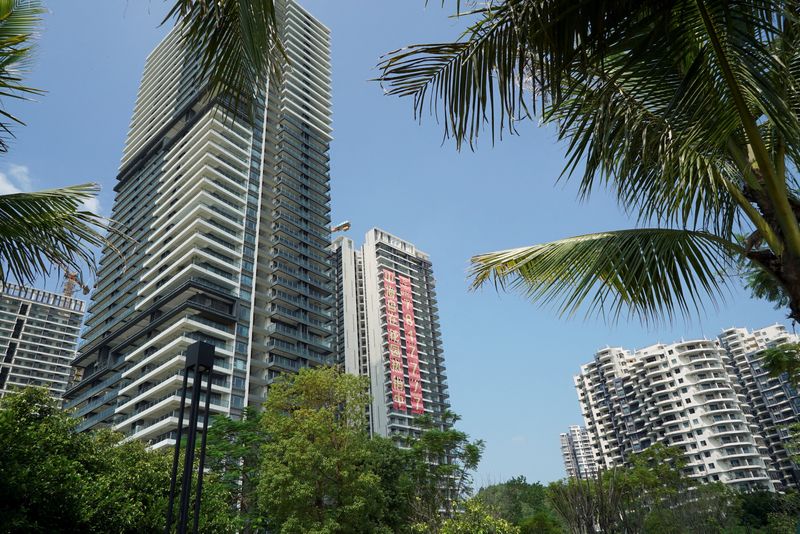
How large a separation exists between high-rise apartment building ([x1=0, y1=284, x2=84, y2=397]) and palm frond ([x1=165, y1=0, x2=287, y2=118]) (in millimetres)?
101724

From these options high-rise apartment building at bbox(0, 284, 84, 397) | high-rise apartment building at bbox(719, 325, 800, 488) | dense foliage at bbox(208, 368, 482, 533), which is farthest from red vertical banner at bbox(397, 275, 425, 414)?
high-rise apartment building at bbox(0, 284, 84, 397)

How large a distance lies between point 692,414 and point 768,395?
1927cm

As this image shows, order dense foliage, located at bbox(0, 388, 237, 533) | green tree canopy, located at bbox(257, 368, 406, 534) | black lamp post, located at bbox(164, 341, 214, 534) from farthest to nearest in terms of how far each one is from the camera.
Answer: green tree canopy, located at bbox(257, 368, 406, 534), dense foliage, located at bbox(0, 388, 237, 533), black lamp post, located at bbox(164, 341, 214, 534)

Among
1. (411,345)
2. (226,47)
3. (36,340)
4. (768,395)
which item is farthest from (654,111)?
(36,340)

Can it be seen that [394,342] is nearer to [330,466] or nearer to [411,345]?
[411,345]

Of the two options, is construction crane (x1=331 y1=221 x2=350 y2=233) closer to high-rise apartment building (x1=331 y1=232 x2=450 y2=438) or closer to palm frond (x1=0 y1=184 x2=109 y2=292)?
high-rise apartment building (x1=331 y1=232 x2=450 y2=438)

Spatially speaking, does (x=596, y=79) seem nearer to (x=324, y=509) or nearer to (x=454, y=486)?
(x=324, y=509)

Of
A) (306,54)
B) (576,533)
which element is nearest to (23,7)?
(576,533)

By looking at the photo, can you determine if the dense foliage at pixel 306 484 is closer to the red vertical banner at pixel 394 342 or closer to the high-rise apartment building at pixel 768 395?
the red vertical banner at pixel 394 342

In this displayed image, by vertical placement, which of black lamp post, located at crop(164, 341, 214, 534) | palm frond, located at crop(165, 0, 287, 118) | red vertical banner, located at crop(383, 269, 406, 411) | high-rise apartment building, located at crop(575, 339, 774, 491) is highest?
red vertical banner, located at crop(383, 269, 406, 411)

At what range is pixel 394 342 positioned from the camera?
83.9m

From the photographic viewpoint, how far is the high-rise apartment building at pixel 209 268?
46.5m

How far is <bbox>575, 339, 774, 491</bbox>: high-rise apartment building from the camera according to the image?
7125cm

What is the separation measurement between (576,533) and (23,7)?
8175 millimetres
